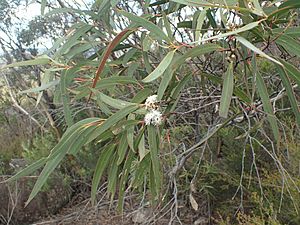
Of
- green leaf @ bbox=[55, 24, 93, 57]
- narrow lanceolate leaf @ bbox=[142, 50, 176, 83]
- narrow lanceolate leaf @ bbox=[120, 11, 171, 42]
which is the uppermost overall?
green leaf @ bbox=[55, 24, 93, 57]

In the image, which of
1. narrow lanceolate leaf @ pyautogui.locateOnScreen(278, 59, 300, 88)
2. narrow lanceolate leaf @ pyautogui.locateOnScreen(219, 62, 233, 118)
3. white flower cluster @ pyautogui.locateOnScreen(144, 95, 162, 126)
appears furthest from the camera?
white flower cluster @ pyautogui.locateOnScreen(144, 95, 162, 126)

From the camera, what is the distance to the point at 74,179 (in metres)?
3.88

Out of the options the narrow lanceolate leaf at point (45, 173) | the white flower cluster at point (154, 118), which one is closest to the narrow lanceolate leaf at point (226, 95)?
the white flower cluster at point (154, 118)

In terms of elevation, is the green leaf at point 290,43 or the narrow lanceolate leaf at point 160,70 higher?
the narrow lanceolate leaf at point 160,70

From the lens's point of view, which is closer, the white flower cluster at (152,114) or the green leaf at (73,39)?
the white flower cluster at (152,114)

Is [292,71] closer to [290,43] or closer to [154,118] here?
[290,43]

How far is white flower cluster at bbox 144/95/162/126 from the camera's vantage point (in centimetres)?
112

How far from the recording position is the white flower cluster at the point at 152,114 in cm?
112

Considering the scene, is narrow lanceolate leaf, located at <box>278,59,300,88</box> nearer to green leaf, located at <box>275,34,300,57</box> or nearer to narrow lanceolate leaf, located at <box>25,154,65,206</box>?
green leaf, located at <box>275,34,300,57</box>

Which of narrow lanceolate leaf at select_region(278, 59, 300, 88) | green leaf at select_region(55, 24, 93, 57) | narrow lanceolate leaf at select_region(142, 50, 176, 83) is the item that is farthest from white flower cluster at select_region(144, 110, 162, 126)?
green leaf at select_region(55, 24, 93, 57)

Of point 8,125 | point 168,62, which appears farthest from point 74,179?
point 168,62

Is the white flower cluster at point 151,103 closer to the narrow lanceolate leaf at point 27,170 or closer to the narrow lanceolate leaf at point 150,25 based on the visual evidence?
the narrow lanceolate leaf at point 150,25

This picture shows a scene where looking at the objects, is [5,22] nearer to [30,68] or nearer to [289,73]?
[30,68]

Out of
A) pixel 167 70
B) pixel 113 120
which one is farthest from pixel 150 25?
pixel 113 120
